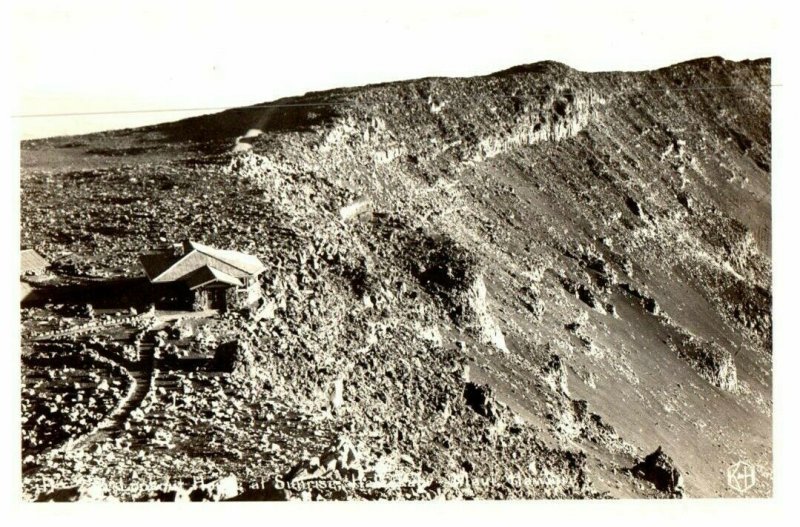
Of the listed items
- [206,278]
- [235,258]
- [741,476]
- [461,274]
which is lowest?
[741,476]

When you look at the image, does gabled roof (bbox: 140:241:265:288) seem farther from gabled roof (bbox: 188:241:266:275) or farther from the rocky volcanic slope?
the rocky volcanic slope

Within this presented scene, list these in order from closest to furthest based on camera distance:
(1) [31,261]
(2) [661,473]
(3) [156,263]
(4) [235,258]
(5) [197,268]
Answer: (5) [197,268], (3) [156,263], (4) [235,258], (1) [31,261], (2) [661,473]

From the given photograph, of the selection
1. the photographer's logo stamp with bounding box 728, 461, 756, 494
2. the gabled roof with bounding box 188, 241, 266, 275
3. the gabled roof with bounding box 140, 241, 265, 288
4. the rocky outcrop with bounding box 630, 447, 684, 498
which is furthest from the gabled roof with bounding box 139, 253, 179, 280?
the photographer's logo stamp with bounding box 728, 461, 756, 494

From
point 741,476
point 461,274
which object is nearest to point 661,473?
point 741,476

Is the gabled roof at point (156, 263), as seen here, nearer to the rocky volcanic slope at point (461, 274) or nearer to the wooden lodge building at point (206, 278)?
the wooden lodge building at point (206, 278)

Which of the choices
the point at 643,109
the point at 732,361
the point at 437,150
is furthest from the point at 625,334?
the point at 643,109

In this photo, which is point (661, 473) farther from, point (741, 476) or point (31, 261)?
point (31, 261)

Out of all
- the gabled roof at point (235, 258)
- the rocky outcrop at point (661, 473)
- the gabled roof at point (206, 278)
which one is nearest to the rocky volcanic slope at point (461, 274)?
the rocky outcrop at point (661, 473)
